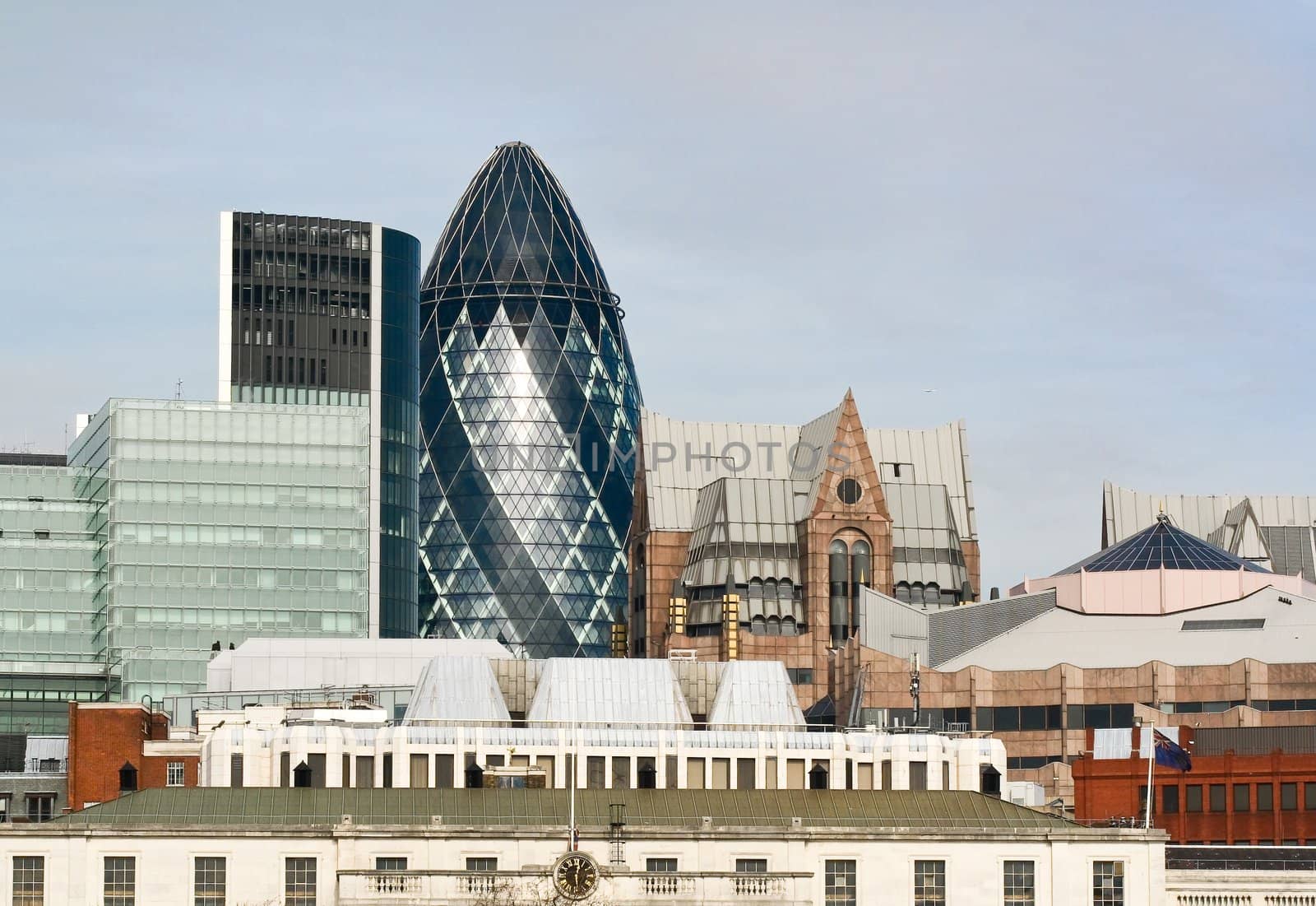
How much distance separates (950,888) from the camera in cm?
14500

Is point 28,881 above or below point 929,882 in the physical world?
above

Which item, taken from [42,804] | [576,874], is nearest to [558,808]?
[576,874]

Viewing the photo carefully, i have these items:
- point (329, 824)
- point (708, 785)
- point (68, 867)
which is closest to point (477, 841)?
point (329, 824)

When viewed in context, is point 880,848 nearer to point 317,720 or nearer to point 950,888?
point 950,888

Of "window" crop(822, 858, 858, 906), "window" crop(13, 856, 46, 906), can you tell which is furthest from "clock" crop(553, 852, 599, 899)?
"window" crop(13, 856, 46, 906)

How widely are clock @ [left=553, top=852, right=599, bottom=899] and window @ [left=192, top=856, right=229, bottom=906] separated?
16210 mm

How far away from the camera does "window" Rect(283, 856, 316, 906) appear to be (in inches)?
5531

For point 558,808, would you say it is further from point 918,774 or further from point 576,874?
point 918,774

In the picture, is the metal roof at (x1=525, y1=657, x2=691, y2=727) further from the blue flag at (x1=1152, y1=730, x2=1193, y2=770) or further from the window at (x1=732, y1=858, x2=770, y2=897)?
the window at (x1=732, y1=858, x2=770, y2=897)

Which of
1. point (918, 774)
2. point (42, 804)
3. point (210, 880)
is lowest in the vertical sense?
point (210, 880)

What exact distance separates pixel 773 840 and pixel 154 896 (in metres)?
29.4

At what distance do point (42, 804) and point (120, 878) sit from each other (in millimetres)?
60011

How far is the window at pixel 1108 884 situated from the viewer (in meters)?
145

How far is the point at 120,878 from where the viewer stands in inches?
5541
